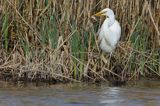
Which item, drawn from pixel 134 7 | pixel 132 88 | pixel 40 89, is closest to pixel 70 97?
pixel 40 89

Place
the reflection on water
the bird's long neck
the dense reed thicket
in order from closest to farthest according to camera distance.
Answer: the reflection on water, the dense reed thicket, the bird's long neck

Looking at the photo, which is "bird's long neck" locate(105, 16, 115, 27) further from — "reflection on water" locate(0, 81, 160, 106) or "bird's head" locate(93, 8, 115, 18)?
"reflection on water" locate(0, 81, 160, 106)

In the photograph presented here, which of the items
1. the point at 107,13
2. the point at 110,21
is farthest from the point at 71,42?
the point at 110,21

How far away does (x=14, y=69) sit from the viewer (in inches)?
321

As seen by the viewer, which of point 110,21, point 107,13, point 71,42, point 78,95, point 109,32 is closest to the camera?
point 78,95

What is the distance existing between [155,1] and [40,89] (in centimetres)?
255

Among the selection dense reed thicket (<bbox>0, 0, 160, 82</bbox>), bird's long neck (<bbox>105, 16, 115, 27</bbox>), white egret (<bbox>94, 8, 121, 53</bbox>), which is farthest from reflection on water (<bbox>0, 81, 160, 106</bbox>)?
bird's long neck (<bbox>105, 16, 115, 27</bbox>)

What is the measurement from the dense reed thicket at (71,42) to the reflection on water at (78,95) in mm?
261

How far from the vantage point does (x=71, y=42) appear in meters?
8.38

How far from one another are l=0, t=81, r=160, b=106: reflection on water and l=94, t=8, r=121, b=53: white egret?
97 cm

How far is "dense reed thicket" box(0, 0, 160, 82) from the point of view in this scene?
8211 mm

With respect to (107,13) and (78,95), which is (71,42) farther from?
(78,95)

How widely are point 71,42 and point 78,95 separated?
117 centimetres

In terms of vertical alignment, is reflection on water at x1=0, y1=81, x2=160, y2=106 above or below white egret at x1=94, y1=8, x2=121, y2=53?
below
